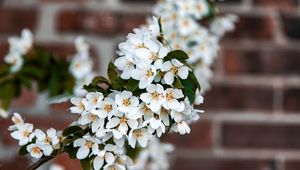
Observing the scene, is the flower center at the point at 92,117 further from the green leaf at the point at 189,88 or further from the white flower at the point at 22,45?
the white flower at the point at 22,45

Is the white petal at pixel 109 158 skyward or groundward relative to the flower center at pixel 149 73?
groundward

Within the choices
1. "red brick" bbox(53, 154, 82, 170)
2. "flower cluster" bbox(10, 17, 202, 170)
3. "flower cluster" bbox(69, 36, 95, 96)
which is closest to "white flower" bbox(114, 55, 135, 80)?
"flower cluster" bbox(10, 17, 202, 170)

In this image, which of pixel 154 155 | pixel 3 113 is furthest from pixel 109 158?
pixel 154 155

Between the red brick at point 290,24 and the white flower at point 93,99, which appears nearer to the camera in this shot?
the white flower at point 93,99

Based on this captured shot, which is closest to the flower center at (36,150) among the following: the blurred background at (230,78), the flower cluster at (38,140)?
the flower cluster at (38,140)

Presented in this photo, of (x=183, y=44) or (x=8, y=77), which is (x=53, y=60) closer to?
(x=8, y=77)

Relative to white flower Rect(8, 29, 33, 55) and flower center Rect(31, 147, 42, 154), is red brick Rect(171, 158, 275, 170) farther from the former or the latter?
flower center Rect(31, 147, 42, 154)

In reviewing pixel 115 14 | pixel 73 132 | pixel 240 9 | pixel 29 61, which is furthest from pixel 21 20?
pixel 73 132
